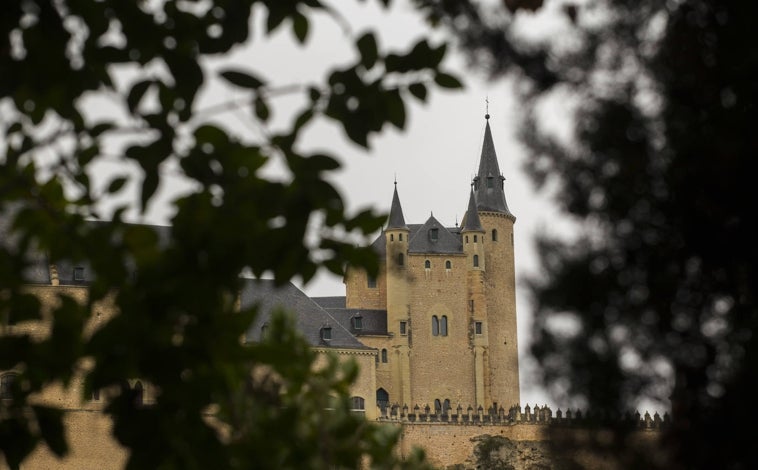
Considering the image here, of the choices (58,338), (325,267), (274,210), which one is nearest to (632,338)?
(325,267)

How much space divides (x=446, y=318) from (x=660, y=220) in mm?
60172

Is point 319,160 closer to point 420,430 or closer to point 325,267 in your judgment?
point 325,267

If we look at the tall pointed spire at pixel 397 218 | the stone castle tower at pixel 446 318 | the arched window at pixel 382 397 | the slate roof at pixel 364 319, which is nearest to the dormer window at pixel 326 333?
the slate roof at pixel 364 319

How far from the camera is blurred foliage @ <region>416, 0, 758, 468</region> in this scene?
4.05 meters

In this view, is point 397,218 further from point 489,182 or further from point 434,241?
point 489,182

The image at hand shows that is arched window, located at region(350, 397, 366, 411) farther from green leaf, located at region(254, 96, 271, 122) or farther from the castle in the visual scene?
green leaf, located at region(254, 96, 271, 122)

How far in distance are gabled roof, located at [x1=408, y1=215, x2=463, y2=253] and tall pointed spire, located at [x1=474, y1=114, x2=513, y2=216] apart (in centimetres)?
305

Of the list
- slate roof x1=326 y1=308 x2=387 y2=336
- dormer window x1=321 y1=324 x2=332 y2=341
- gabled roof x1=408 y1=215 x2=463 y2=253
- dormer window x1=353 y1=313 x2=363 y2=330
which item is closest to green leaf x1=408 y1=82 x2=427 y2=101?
dormer window x1=321 y1=324 x2=332 y2=341

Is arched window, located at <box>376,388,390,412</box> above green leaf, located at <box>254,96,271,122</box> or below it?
above

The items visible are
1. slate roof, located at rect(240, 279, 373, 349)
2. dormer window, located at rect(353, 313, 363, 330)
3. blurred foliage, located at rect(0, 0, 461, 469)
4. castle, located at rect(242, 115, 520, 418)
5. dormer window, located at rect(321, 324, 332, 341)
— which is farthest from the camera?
castle, located at rect(242, 115, 520, 418)

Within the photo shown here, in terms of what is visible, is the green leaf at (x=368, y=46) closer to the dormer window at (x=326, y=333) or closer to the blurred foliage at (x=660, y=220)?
the blurred foliage at (x=660, y=220)

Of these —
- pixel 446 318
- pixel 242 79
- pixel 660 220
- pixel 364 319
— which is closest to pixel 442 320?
pixel 446 318

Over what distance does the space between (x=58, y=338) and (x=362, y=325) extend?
5958 centimetres

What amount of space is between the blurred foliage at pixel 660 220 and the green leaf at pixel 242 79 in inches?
40.8
